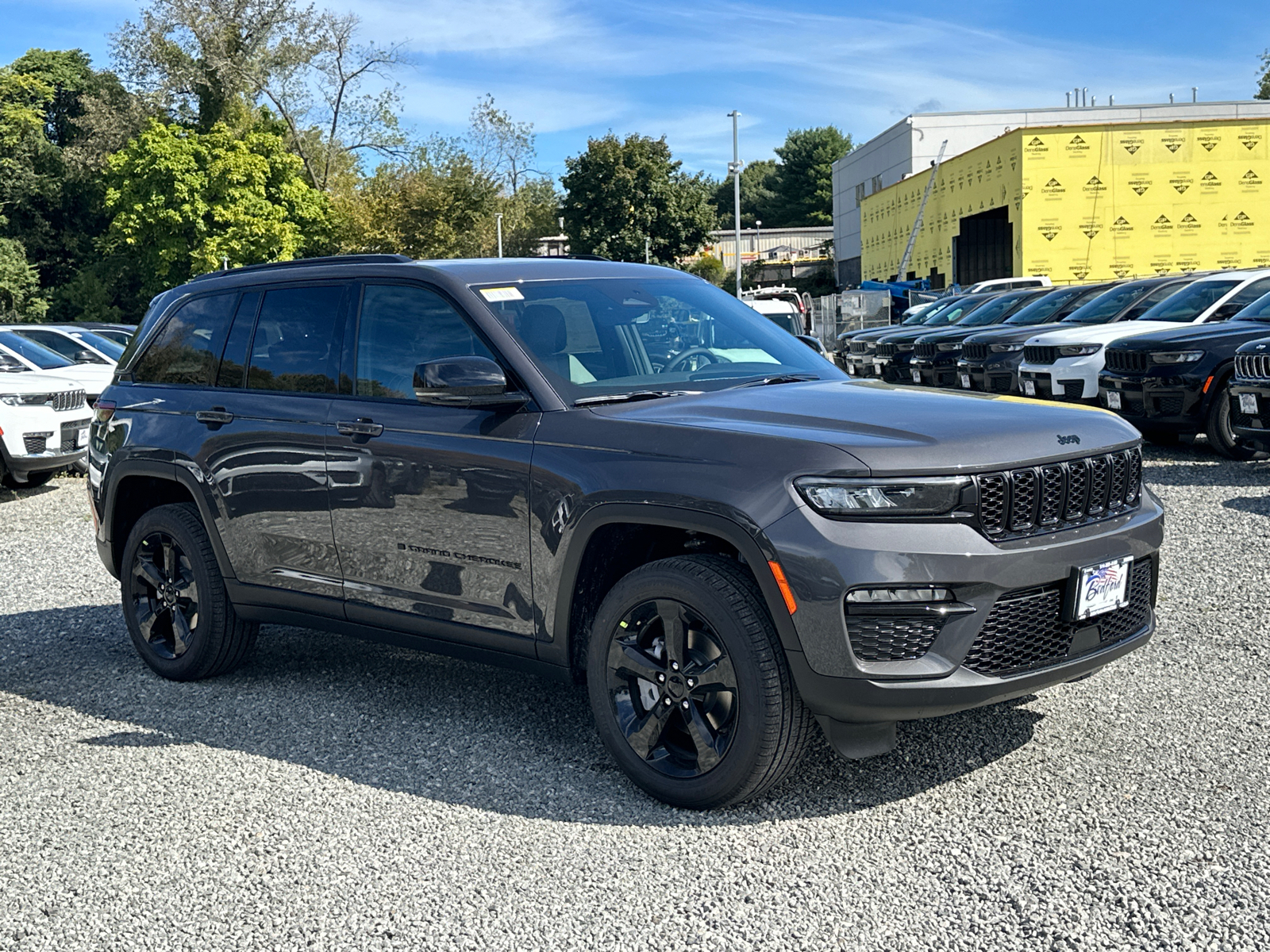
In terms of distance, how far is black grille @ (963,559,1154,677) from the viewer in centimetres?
385

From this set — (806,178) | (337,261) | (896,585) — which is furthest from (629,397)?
(806,178)

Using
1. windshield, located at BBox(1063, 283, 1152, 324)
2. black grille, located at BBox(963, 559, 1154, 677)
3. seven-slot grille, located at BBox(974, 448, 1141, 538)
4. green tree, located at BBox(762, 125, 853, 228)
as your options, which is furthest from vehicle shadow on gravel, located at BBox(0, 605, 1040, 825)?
green tree, located at BBox(762, 125, 853, 228)

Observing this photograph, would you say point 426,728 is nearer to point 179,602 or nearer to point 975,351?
point 179,602

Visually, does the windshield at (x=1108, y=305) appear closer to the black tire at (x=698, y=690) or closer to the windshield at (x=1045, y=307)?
the windshield at (x=1045, y=307)

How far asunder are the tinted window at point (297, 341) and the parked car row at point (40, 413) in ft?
27.5

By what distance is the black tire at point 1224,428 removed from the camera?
12.0 m

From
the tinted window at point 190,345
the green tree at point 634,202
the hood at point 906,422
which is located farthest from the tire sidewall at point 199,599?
the green tree at point 634,202

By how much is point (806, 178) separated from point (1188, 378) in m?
115

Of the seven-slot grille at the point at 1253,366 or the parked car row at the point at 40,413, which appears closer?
the seven-slot grille at the point at 1253,366

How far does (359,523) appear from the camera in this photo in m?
5.09

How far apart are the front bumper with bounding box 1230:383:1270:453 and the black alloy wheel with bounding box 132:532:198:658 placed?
27.6 ft

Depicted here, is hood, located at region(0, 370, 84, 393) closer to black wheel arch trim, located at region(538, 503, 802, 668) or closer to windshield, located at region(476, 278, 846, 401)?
windshield, located at region(476, 278, 846, 401)

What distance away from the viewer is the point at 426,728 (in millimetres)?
5215

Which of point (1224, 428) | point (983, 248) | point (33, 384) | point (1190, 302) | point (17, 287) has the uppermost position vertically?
point (17, 287)
